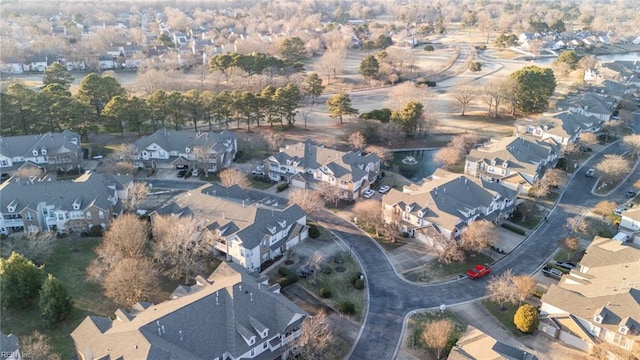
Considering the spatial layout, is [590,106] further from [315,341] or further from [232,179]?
[315,341]

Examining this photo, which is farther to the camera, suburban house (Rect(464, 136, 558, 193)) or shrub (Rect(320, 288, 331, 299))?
suburban house (Rect(464, 136, 558, 193))

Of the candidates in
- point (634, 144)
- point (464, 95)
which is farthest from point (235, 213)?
point (464, 95)

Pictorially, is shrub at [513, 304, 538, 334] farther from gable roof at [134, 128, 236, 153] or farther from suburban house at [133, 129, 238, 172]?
gable roof at [134, 128, 236, 153]

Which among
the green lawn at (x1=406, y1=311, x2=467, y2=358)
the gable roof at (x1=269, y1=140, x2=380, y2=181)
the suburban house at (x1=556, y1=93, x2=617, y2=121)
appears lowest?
the green lawn at (x1=406, y1=311, x2=467, y2=358)

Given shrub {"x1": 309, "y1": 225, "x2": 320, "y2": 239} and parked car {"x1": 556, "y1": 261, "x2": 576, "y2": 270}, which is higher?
shrub {"x1": 309, "y1": 225, "x2": 320, "y2": 239}

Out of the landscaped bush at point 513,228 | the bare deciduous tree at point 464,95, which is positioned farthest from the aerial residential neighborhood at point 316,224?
the landscaped bush at point 513,228

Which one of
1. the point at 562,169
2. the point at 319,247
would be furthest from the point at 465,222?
the point at 562,169

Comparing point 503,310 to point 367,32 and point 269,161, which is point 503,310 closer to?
point 269,161

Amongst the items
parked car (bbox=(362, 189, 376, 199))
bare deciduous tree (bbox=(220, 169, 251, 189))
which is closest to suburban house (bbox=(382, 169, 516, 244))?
parked car (bbox=(362, 189, 376, 199))
